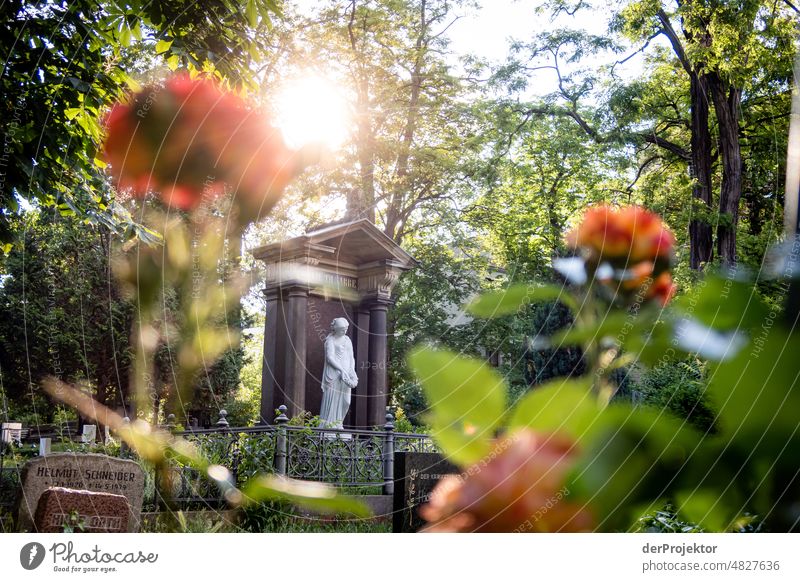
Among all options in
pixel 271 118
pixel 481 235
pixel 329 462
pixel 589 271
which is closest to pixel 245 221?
pixel 271 118

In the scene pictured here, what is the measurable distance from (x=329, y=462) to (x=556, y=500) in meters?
1.82

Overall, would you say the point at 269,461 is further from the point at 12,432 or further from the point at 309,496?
the point at 309,496

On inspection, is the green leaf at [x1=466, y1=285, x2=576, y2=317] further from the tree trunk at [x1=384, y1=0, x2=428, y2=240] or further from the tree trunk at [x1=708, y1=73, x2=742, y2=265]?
the tree trunk at [x1=384, y1=0, x2=428, y2=240]

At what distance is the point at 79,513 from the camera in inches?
62.5

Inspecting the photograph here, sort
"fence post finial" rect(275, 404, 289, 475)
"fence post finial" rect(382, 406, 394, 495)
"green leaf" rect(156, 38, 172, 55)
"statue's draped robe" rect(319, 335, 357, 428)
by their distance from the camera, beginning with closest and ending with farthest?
1. "green leaf" rect(156, 38, 172, 55)
2. "fence post finial" rect(275, 404, 289, 475)
3. "fence post finial" rect(382, 406, 394, 495)
4. "statue's draped robe" rect(319, 335, 357, 428)

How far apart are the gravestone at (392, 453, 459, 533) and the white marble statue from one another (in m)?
3.08

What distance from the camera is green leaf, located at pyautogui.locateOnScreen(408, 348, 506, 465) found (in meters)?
0.21

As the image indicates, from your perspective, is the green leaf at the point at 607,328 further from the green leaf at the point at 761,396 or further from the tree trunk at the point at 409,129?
the tree trunk at the point at 409,129

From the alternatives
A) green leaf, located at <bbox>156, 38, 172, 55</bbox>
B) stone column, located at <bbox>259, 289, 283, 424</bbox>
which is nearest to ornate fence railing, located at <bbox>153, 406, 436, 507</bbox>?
stone column, located at <bbox>259, 289, 283, 424</bbox>

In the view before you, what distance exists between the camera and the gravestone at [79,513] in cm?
124

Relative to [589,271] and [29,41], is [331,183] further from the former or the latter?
[589,271]

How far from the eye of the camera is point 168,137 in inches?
26.3

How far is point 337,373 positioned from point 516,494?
15.9ft

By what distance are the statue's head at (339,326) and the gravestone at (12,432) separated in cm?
361
